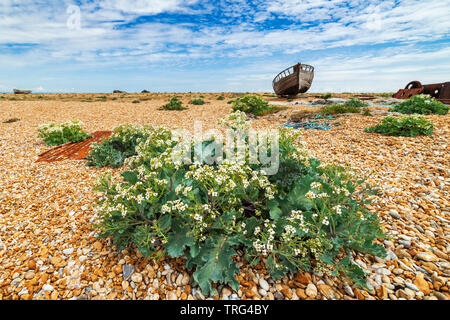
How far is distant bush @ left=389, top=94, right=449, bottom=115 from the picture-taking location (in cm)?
907

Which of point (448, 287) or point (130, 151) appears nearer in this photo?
point (448, 287)

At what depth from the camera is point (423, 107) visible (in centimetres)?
928

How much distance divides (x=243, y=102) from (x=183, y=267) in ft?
37.0

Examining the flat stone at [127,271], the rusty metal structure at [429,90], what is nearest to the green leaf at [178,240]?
the flat stone at [127,271]

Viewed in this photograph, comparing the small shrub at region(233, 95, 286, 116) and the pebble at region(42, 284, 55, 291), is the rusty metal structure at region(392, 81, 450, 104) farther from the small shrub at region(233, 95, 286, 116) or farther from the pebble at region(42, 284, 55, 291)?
the pebble at region(42, 284, 55, 291)

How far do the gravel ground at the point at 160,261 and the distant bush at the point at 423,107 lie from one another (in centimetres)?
501

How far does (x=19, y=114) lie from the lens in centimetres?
1248

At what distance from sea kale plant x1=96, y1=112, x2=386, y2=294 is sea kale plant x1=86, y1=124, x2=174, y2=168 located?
9.14ft

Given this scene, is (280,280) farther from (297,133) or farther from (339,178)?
(297,133)

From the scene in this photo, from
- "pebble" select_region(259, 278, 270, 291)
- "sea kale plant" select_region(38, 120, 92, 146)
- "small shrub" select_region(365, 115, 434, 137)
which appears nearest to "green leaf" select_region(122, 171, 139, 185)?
"pebble" select_region(259, 278, 270, 291)

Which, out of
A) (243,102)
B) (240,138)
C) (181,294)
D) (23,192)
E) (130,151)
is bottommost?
(181,294)

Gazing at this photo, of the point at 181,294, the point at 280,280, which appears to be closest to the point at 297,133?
the point at 280,280

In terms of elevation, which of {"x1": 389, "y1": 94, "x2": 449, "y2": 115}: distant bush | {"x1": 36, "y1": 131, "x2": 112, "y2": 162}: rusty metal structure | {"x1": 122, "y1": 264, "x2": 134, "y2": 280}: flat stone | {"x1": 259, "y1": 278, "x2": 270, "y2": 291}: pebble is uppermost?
{"x1": 389, "y1": 94, "x2": 449, "y2": 115}: distant bush

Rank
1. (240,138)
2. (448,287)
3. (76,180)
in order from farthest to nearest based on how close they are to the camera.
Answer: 1. (76,180)
2. (240,138)
3. (448,287)
